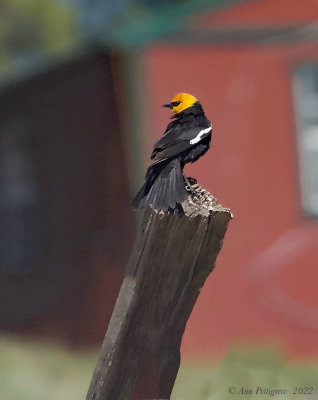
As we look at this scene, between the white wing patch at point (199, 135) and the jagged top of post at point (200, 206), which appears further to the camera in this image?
the white wing patch at point (199, 135)

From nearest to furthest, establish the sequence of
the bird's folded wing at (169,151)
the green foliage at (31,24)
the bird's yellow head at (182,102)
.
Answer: the bird's folded wing at (169,151) → the bird's yellow head at (182,102) → the green foliage at (31,24)

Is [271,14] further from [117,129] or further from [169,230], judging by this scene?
[169,230]

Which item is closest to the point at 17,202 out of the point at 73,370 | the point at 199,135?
the point at 73,370

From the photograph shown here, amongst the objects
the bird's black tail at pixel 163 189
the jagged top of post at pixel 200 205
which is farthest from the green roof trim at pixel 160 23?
the jagged top of post at pixel 200 205

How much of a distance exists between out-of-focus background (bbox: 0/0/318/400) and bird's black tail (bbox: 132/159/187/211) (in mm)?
2182

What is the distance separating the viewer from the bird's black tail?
1.85m

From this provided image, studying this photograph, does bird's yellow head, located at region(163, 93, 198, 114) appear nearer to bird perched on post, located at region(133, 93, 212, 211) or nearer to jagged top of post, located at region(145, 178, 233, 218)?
bird perched on post, located at region(133, 93, 212, 211)

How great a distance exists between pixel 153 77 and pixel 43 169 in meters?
1.23

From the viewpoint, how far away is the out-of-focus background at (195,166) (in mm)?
4996

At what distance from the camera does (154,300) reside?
1720mm

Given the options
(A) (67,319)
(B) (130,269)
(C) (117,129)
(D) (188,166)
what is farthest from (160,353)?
(A) (67,319)

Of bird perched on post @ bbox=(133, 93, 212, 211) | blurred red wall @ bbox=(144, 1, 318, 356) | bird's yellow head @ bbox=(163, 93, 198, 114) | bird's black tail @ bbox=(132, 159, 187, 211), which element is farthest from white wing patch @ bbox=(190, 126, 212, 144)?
blurred red wall @ bbox=(144, 1, 318, 356)

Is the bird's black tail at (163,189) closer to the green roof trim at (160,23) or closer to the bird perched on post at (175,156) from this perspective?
the bird perched on post at (175,156)

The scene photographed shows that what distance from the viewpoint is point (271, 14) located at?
492 centimetres
